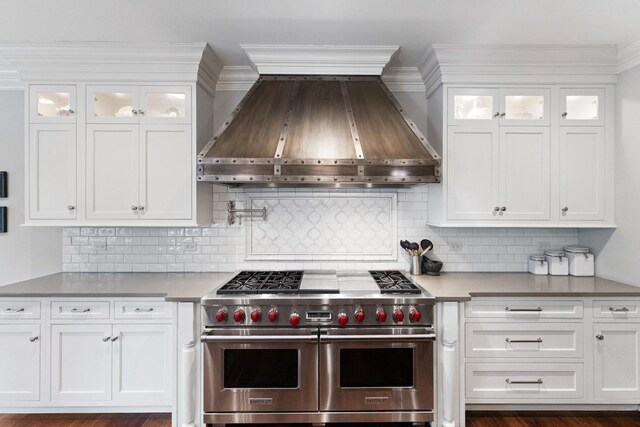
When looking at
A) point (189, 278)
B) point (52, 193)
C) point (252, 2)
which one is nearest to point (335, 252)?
point (189, 278)

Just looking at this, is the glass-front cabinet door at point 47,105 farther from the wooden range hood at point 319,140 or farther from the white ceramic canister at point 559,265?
the white ceramic canister at point 559,265

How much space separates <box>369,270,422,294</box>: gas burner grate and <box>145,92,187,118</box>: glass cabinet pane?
1975 mm

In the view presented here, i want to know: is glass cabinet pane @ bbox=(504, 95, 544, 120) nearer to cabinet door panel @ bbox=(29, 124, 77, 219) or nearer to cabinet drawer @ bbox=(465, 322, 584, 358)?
cabinet drawer @ bbox=(465, 322, 584, 358)

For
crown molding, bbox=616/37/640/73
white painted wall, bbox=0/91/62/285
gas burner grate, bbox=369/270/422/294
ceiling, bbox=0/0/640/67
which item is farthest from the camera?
white painted wall, bbox=0/91/62/285

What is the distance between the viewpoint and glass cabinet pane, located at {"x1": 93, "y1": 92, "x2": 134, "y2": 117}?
2.71 metres

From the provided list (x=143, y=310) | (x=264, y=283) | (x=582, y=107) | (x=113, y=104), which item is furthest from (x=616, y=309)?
(x=113, y=104)

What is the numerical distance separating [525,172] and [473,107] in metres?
0.65

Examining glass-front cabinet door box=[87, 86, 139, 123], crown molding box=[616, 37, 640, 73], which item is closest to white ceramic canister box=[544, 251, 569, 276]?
crown molding box=[616, 37, 640, 73]

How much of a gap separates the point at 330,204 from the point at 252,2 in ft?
5.38

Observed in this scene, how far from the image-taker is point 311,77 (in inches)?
110

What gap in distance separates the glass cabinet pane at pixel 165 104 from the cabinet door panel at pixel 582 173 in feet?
9.78

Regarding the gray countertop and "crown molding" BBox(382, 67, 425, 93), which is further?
"crown molding" BBox(382, 67, 425, 93)

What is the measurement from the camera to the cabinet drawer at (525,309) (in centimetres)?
247

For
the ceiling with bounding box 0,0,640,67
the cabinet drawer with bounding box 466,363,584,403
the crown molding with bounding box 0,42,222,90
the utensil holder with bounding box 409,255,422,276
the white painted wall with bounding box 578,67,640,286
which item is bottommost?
the cabinet drawer with bounding box 466,363,584,403
